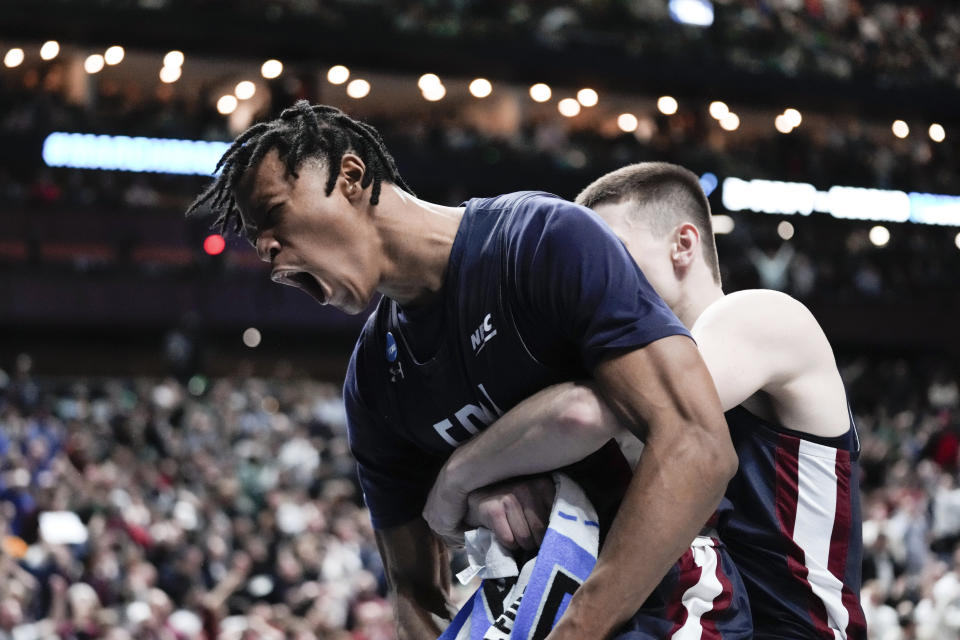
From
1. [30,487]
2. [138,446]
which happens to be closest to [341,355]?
[138,446]

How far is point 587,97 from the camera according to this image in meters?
30.6

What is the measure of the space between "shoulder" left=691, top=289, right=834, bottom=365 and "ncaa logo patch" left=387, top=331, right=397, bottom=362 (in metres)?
0.67

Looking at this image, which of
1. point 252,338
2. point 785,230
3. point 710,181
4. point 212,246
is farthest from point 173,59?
point 785,230

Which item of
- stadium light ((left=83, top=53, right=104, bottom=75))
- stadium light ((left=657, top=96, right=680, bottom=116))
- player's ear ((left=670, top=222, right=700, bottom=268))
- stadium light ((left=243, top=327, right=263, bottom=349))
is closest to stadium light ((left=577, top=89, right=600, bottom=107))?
stadium light ((left=657, top=96, right=680, bottom=116))

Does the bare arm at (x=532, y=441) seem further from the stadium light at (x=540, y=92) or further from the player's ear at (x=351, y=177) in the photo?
the stadium light at (x=540, y=92)

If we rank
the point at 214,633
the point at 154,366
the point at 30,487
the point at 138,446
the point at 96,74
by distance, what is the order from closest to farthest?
the point at 214,633 → the point at 30,487 → the point at 138,446 → the point at 154,366 → the point at 96,74

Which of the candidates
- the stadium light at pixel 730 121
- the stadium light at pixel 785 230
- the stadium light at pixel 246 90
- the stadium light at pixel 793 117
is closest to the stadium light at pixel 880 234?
the stadium light at pixel 785 230

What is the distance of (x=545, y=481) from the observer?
2621mm

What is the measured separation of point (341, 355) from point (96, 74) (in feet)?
26.3

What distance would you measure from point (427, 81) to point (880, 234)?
1134cm

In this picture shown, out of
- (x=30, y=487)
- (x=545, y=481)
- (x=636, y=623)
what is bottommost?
(x=30, y=487)

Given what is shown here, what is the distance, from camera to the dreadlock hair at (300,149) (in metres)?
2.65

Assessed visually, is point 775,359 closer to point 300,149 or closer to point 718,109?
point 300,149

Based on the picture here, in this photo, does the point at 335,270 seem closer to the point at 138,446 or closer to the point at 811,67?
the point at 138,446
